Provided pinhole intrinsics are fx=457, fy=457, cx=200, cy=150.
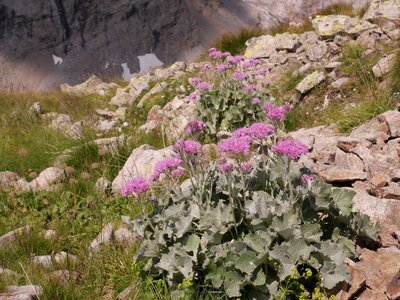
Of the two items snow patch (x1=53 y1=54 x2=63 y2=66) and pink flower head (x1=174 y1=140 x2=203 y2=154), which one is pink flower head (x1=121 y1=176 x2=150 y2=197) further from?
snow patch (x1=53 y1=54 x2=63 y2=66)

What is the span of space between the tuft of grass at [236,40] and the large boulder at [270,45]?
1486 millimetres

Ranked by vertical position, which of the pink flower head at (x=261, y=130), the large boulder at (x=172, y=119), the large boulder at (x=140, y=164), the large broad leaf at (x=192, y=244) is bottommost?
the large boulder at (x=172, y=119)

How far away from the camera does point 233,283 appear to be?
9.64ft

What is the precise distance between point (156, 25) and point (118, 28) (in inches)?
353

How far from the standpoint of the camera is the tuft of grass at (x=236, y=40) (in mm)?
14836

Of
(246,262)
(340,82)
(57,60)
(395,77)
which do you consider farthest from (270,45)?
(57,60)

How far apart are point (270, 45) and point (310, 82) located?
15.2ft

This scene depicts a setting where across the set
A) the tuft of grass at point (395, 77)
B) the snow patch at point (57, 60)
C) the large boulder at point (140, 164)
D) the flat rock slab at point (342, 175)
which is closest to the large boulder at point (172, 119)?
the large boulder at point (140, 164)

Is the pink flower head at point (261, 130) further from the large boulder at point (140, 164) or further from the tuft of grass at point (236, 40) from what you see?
the tuft of grass at point (236, 40)

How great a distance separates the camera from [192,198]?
3.49m

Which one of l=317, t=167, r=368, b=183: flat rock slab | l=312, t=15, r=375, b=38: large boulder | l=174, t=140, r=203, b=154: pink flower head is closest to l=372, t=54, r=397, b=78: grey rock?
l=312, t=15, r=375, b=38: large boulder

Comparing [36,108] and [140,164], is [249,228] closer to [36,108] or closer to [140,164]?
[140,164]

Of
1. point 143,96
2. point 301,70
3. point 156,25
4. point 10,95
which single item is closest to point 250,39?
point 143,96

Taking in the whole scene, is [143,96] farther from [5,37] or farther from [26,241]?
[5,37]
